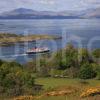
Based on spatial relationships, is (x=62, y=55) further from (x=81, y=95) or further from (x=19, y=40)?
(x=19, y=40)

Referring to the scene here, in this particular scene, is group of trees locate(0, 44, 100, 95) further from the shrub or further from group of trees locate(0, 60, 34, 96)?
the shrub

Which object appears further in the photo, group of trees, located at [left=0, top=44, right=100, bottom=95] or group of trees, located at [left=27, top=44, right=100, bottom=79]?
group of trees, located at [left=27, top=44, right=100, bottom=79]

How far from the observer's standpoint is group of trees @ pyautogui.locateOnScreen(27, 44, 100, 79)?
825 centimetres

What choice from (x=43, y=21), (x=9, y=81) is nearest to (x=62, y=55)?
(x=9, y=81)

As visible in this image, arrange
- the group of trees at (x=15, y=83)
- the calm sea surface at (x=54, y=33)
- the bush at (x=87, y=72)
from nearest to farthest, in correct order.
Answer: the group of trees at (x=15, y=83)
the bush at (x=87, y=72)
the calm sea surface at (x=54, y=33)

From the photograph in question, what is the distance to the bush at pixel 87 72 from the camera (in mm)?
8164

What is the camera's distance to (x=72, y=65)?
8867 mm

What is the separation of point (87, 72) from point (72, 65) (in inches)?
27.6

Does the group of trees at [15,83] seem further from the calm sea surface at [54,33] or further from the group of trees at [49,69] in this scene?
the calm sea surface at [54,33]

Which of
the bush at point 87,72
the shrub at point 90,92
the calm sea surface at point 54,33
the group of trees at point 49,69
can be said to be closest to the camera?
the shrub at point 90,92

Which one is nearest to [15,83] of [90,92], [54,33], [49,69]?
[90,92]

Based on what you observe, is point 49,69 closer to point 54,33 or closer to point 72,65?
point 72,65

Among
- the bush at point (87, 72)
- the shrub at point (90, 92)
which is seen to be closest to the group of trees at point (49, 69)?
the bush at point (87, 72)

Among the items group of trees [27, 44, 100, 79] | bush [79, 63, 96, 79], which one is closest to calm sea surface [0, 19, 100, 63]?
group of trees [27, 44, 100, 79]
